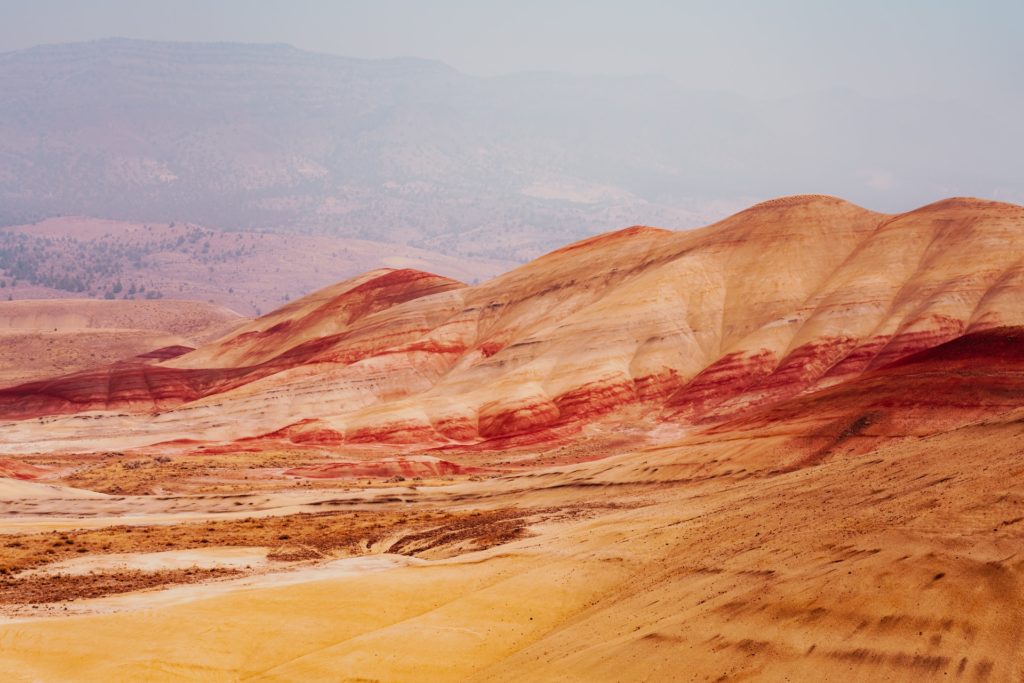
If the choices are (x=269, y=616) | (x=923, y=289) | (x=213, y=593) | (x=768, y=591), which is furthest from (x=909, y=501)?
(x=923, y=289)

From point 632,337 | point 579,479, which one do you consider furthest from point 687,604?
point 632,337

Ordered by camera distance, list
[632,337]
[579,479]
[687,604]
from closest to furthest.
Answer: [687,604] → [579,479] → [632,337]

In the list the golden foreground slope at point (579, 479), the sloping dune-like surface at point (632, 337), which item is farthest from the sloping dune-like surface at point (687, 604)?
the sloping dune-like surface at point (632, 337)

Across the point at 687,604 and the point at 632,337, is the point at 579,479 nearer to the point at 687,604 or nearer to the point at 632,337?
the point at 687,604

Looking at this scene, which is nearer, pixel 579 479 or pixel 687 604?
pixel 687 604

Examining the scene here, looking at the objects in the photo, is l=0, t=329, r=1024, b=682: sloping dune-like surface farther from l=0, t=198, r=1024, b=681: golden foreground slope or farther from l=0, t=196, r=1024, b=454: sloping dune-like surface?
l=0, t=196, r=1024, b=454: sloping dune-like surface

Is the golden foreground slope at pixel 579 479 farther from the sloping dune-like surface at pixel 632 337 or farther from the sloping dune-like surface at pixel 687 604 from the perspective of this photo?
the sloping dune-like surface at pixel 632 337

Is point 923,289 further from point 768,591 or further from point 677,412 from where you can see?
point 768,591

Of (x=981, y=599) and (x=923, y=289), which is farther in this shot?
(x=923, y=289)
